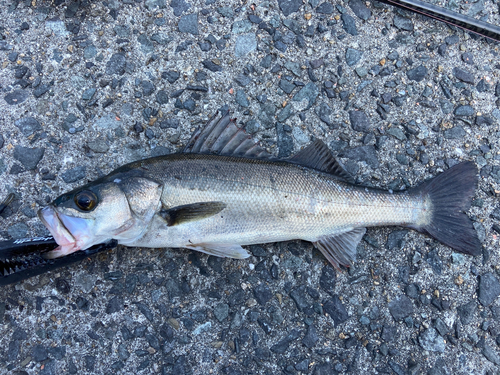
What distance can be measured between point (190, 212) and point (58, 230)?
100 centimetres

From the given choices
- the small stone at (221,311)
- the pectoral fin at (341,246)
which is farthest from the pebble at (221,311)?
the pectoral fin at (341,246)

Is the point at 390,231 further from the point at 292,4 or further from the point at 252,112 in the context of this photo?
the point at 292,4

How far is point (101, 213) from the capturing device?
110 inches

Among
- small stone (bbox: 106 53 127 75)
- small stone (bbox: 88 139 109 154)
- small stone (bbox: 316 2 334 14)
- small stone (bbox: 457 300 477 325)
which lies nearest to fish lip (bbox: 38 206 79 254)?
small stone (bbox: 88 139 109 154)

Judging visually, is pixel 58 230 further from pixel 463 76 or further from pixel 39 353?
pixel 463 76

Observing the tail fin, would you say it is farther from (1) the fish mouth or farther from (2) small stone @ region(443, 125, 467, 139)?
(1) the fish mouth

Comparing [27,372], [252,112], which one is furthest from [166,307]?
[252,112]

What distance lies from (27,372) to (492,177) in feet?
15.6

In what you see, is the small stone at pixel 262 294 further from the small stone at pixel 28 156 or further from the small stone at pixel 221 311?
the small stone at pixel 28 156

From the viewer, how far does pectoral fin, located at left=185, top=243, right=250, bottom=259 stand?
3066 millimetres

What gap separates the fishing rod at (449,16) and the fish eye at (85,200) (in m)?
3.49

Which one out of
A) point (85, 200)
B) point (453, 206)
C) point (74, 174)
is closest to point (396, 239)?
point (453, 206)

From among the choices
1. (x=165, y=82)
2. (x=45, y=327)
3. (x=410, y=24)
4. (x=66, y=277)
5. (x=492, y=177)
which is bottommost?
(x=45, y=327)

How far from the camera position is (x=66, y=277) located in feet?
10.5
